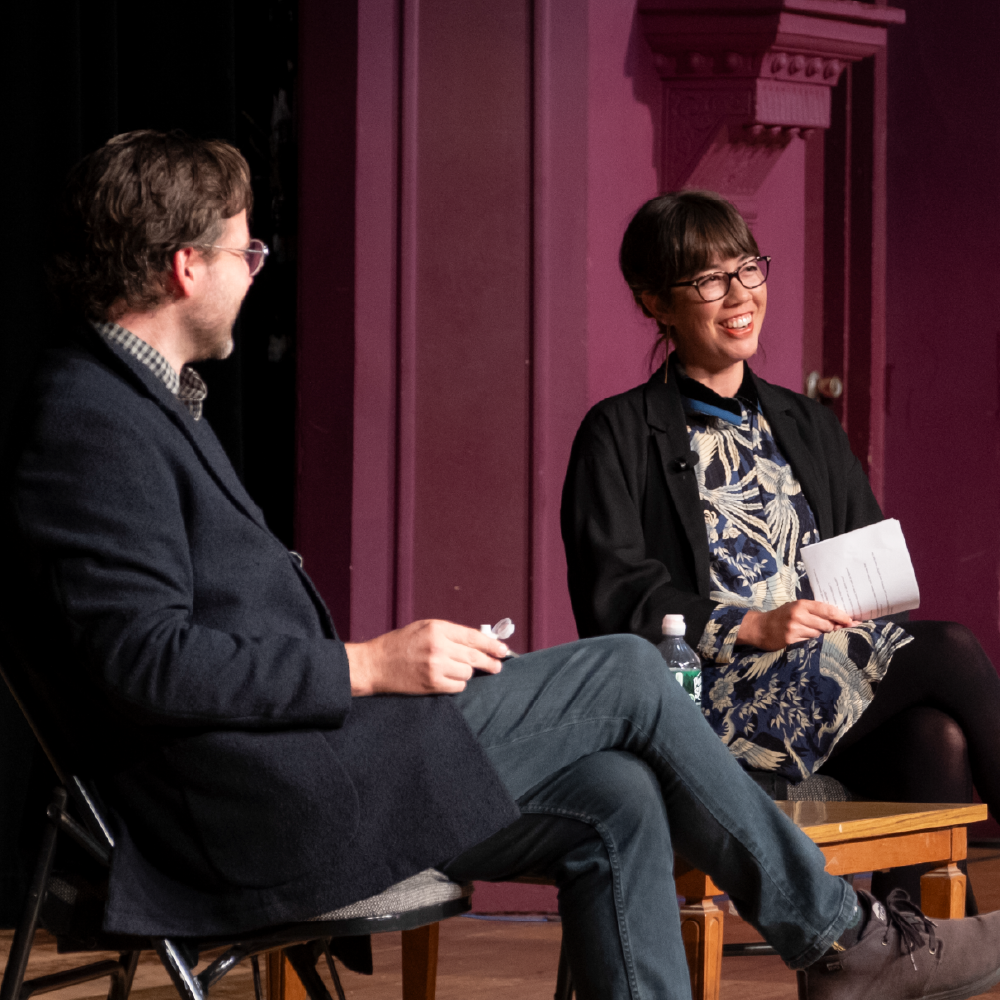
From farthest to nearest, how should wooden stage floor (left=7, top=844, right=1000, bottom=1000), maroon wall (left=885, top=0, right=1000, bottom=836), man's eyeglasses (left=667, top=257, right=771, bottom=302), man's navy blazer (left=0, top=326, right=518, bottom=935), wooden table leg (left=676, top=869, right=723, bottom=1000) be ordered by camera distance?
1. maroon wall (left=885, top=0, right=1000, bottom=836)
2. wooden stage floor (left=7, top=844, right=1000, bottom=1000)
3. man's eyeglasses (left=667, top=257, right=771, bottom=302)
4. wooden table leg (left=676, top=869, right=723, bottom=1000)
5. man's navy blazer (left=0, top=326, right=518, bottom=935)

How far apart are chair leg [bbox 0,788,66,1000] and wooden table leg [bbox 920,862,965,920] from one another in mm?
1190

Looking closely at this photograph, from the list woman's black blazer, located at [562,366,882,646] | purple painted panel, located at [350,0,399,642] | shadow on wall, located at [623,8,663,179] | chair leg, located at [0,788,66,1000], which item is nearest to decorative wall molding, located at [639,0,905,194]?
shadow on wall, located at [623,8,663,179]

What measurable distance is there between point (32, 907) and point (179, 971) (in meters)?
0.17

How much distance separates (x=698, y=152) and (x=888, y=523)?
1.59m

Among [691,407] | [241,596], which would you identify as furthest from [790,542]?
[241,596]

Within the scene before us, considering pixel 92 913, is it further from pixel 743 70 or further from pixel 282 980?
pixel 743 70

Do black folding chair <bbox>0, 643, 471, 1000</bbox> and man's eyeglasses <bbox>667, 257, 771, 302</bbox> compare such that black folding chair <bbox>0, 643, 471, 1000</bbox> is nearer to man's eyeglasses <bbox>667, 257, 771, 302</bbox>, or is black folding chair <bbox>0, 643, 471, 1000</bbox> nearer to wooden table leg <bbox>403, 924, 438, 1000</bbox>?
wooden table leg <bbox>403, 924, 438, 1000</bbox>

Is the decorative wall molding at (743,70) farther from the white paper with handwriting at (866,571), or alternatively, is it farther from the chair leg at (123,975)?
the chair leg at (123,975)

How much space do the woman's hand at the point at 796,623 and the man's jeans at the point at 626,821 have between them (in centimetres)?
53

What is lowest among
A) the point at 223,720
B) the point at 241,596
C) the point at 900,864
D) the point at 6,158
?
the point at 900,864

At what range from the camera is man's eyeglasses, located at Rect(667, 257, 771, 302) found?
2.36 meters

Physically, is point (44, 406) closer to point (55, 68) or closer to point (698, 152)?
point (55, 68)

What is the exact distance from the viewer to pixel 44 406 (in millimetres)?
1398

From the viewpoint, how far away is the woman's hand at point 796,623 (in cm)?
205
